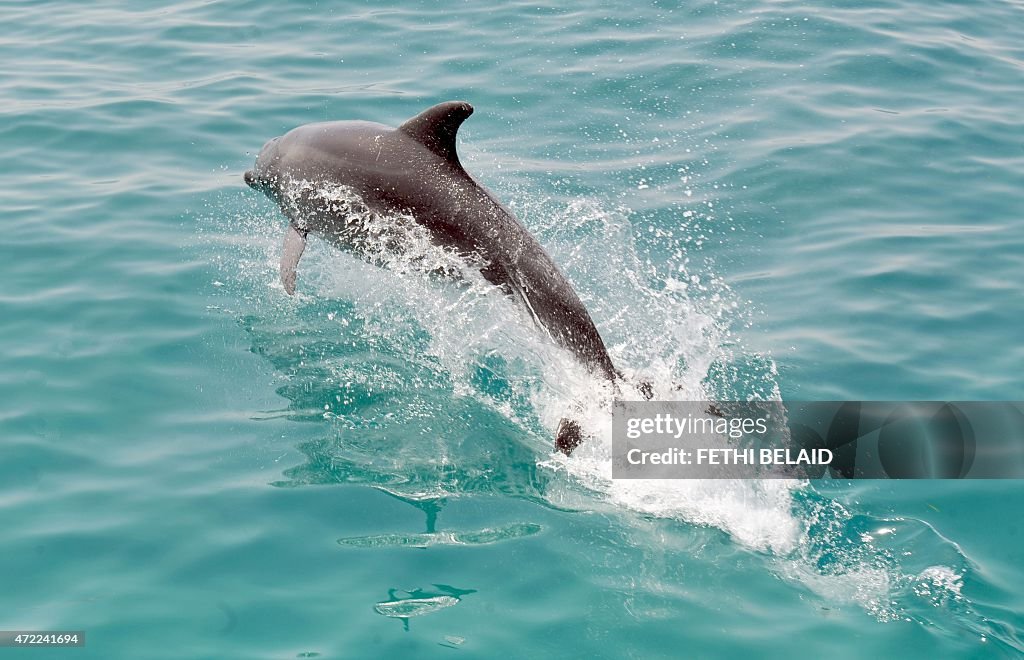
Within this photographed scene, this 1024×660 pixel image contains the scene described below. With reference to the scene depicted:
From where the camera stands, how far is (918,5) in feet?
58.4

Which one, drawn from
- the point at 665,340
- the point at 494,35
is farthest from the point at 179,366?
the point at 494,35

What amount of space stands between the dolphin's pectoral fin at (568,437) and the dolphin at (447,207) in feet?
2.30

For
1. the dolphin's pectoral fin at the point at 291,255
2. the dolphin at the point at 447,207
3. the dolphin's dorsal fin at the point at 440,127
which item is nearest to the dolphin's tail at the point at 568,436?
the dolphin at the point at 447,207

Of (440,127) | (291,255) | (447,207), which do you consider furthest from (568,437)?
(291,255)

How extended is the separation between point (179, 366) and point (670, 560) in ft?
14.4

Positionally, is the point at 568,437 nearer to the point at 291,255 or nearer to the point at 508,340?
the point at 508,340

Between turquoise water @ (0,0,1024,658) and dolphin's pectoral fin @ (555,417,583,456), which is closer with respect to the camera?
turquoise water @ (0,0,1024,658)

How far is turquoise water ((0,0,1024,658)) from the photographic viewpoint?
656 centimetres

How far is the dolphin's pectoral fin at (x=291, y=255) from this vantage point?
9.66 meters

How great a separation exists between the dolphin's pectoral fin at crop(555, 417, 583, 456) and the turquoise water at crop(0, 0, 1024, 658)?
1.22ft

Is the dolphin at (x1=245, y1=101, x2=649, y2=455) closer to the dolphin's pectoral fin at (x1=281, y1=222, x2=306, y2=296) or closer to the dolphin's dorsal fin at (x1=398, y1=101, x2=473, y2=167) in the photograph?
the dolphin's dorsal fin at (x1=398, y1=101, x2=473, y2=167)

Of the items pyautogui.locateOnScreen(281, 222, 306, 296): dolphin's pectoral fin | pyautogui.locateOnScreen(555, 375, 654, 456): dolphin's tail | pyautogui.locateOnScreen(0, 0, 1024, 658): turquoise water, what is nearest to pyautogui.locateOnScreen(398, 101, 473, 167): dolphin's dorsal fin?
pyautogui.locateOnScreen(0, 0, 1024, 658): turquoise water

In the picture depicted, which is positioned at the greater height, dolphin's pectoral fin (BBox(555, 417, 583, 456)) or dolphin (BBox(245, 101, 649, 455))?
dolphin (BBox(245, 101, 649, 455))

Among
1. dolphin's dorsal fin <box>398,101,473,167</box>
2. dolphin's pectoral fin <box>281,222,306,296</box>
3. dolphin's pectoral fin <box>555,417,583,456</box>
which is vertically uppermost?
dolphin's dorsal fin <box>398,101,473,167</box>
